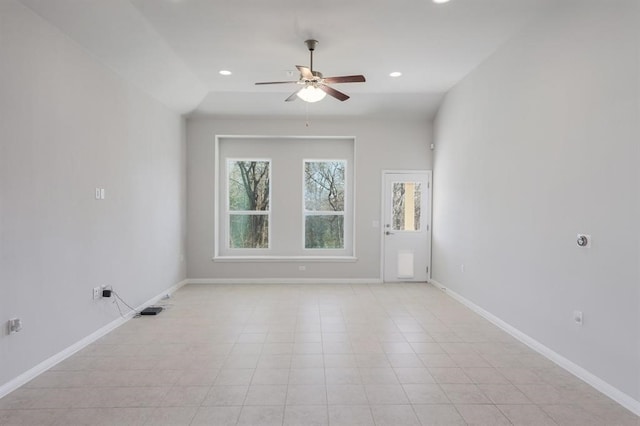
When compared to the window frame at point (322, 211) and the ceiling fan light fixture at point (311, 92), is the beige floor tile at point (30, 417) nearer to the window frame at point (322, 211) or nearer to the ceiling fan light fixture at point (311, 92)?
the ceiling fan light fixture at point (311, 92)

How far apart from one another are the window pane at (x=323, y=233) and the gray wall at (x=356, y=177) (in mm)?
396

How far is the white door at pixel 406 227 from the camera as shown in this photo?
6141 mm

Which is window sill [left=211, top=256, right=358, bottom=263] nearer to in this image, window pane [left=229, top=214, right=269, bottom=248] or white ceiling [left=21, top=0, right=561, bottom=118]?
window pane [left=229, top=214, right=269, bottom=248]

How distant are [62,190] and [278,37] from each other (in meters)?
2.44

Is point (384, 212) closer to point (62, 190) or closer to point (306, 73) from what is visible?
point (306, 73)

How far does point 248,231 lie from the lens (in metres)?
6.35

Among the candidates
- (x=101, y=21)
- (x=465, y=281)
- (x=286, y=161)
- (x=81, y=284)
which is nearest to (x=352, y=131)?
(x=286, y=161)

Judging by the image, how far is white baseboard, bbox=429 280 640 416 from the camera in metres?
2.35

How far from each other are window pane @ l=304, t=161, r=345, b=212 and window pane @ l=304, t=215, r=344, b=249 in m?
0.20

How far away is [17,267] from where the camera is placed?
8.45 feet

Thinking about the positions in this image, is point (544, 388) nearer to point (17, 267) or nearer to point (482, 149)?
point (482, 149)

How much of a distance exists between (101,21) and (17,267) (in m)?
2.12

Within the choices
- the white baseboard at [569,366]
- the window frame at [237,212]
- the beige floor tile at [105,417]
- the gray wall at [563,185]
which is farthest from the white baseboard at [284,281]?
the beige floor tile at [105,417]

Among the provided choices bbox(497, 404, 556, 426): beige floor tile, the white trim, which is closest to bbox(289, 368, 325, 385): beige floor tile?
bbox(497, 404, 556, 426): beige floor tile
